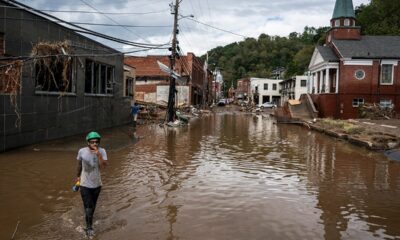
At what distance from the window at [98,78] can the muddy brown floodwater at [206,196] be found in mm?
7373

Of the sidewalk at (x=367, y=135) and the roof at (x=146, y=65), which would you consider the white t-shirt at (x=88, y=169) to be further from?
the roof at (x=146, y=65)

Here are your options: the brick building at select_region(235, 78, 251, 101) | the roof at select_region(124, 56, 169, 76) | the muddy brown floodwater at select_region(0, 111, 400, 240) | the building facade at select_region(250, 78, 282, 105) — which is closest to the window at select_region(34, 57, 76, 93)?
the muddy brown floodwater at select_region(0, 111, 400, 240)

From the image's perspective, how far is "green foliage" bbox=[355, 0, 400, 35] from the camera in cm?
6328

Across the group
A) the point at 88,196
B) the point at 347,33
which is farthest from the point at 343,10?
the point at 88,196

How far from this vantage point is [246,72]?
143m

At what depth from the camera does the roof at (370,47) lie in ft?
129

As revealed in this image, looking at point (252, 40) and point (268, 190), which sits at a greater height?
point (252, 40)

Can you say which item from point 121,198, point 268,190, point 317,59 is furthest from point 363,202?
point 317,59

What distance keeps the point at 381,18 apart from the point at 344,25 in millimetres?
28214

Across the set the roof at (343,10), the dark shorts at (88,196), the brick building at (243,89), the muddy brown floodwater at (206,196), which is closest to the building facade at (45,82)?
the muddy brown floodwater at (206,196)

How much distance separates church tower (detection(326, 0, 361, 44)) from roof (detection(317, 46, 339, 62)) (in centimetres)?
203

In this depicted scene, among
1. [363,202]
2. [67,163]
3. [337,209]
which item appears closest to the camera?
[337,209]

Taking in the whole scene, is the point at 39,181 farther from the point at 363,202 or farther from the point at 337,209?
the point at 363,202

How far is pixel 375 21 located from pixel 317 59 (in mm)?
31309
